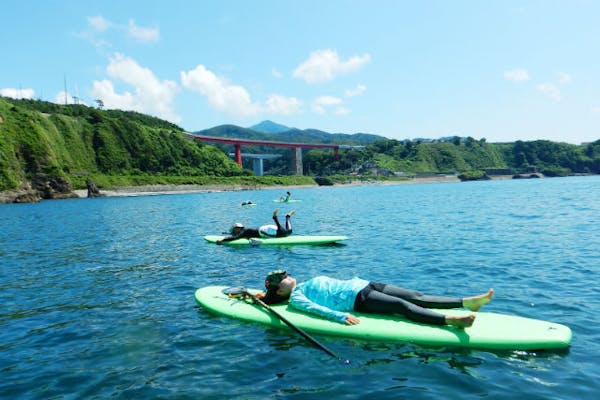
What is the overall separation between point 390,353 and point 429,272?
653cm

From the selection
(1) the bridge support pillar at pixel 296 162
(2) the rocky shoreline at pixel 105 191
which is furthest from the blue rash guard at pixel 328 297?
(1) the bridge support pillar at pixel 296 162

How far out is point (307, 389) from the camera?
6.27 m

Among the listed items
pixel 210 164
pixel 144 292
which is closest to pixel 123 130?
pixel 210 164

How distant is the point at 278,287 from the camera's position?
920 cm

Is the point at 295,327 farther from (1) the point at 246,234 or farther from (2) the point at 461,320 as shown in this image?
(1) the point at 246,234

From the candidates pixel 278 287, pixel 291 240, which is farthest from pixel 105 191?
pixel 278 287

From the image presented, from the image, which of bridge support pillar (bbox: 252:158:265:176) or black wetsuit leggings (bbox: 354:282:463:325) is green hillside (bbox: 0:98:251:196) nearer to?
bridge support pillar (bbox: 252:158:265:176)

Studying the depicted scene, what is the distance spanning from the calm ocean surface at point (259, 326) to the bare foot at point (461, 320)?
46 cm

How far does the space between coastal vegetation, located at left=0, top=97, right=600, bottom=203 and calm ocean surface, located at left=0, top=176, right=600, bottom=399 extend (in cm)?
7920

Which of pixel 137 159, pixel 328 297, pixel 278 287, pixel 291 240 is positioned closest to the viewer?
pixel 328 297

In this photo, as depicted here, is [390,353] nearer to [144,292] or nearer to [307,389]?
[307,389]

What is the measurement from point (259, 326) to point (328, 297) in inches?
68.3

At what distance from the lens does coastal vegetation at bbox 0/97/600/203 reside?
287 feet

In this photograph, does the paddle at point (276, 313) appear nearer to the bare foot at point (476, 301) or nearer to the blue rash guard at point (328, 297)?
the blue rash guard at point (328, 297)
